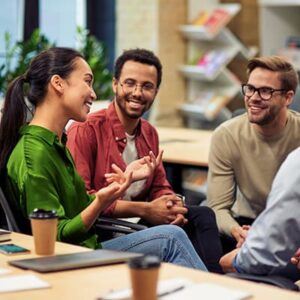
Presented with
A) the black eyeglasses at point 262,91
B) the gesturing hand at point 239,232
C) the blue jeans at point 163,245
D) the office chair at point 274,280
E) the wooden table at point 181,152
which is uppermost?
the black eyeglasses at point 262,91

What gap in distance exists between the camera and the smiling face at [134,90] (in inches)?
153

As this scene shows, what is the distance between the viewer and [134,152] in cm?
389

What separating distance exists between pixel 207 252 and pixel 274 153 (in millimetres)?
560

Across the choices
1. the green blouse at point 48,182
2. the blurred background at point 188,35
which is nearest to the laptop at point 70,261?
the green blouse at point 48,182

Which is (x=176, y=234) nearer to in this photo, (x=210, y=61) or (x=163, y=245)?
(x=163, y=245)

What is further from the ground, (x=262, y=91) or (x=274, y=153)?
(x=262, y=91)

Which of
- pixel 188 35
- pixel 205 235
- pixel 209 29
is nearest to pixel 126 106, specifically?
pixel 205 235

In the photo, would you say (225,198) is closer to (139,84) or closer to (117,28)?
(139,84)

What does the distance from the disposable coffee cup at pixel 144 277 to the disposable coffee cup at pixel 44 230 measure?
0.62 meters

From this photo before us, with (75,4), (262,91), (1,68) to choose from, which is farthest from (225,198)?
(75,4)

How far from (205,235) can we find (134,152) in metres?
0.49

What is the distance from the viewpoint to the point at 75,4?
761 cm

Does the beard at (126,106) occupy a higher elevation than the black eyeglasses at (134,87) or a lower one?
lower

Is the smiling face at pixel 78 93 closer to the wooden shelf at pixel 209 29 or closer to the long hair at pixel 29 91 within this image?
the long hair at pixel 29 91
